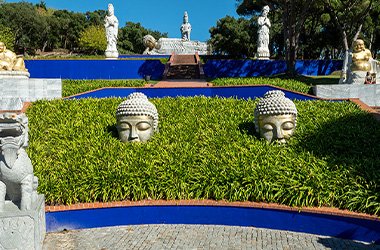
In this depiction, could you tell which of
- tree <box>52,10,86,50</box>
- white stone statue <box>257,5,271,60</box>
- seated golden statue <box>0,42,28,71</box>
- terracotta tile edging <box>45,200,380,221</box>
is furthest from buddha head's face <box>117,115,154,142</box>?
tree <box>52,10,86,50</box>

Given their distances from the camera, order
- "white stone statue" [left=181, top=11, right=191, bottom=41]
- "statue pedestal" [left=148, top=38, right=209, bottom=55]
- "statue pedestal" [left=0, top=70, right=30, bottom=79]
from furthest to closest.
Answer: "white stone statue" [left=181, top=11, right=191, bottom=41], "statue pedestal" [left=148, top=38, right=209, bottom=55], "statue pedestal" [left=0, top=70, right=30, bottom=79]

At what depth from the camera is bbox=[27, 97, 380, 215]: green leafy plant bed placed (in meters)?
5.94

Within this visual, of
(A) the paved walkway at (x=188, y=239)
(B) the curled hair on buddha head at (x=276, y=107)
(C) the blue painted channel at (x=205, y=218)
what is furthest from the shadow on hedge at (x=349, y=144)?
(A) the paved walkway at (x=188, y=239)

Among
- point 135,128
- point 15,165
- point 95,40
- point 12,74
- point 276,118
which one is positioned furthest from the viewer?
point 95,40

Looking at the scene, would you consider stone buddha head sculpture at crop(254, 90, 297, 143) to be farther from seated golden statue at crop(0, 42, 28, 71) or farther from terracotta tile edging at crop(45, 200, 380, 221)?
seated golden statue at crop(0, 42, 28, 71)

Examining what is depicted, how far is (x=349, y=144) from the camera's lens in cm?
705

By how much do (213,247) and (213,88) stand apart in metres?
9.95

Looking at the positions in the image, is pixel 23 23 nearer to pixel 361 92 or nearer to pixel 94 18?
pixel 94 18

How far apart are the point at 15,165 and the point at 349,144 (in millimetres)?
5621

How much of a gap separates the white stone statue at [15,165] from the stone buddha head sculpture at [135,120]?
240cm

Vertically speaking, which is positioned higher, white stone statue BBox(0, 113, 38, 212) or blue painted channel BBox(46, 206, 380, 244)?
white stone statue BBox(0, 113, 38, 212)

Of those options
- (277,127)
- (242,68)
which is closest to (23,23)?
(242,68)

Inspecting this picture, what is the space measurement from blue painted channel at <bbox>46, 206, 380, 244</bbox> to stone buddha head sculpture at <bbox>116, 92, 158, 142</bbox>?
5.38ft

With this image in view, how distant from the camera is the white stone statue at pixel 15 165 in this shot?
167 inches
